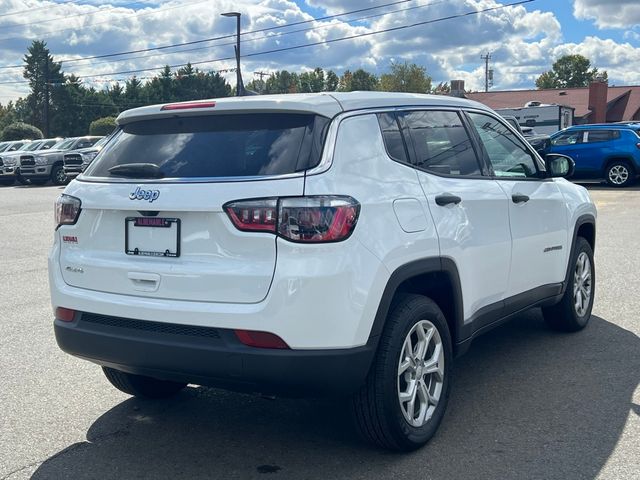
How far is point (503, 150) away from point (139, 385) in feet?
9.52

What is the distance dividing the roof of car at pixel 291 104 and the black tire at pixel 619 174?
19.4 m

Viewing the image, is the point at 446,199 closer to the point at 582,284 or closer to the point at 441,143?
the point at 441,143

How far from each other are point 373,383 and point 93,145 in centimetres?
2713

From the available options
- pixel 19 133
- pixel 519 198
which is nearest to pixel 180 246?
pixel 519 198

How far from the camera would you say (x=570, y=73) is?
346ft

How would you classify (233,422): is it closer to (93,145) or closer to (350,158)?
(350,158)

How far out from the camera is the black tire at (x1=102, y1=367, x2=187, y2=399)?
473 centimetres

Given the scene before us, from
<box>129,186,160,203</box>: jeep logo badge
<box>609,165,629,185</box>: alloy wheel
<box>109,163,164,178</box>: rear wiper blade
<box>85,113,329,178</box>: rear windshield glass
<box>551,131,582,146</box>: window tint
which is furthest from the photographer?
<box>551,131,582,146</box>: window tint

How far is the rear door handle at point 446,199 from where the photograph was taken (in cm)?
426

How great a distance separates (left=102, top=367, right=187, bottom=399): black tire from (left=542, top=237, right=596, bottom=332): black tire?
10.1 ft

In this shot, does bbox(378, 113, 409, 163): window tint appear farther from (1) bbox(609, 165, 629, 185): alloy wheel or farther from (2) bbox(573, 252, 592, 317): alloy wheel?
(1) bbox(609, 165, 629, 185): alloy wheel

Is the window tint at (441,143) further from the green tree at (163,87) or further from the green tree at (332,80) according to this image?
the green tree at (332,80)

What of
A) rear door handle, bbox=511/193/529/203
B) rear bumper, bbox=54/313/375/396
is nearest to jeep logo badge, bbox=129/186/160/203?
rear bumper, bbox=54/313/375/396

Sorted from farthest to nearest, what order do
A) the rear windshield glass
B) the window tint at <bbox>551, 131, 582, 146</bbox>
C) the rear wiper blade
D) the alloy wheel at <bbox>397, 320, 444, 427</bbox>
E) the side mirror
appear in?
the window tint at <bbox>551, 131, 582, 146</bbox> < the side mirror < the alloy wheel at <bbox>397, 320, 444, 427</bbox> < the rear wiper blade < the rear windshield glass
